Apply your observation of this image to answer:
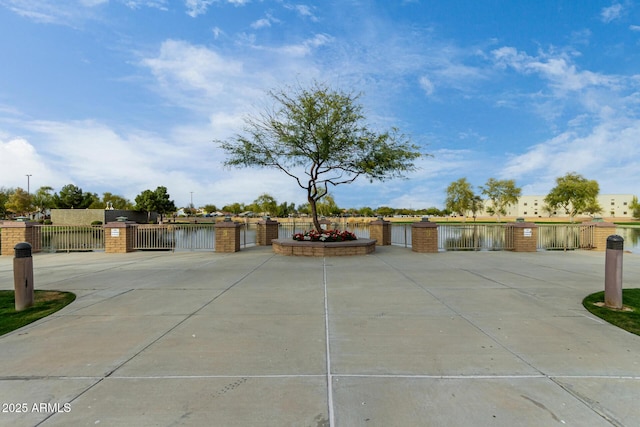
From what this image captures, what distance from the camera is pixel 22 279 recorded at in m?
5.62

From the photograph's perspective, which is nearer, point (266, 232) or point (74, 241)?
point (74, 241)

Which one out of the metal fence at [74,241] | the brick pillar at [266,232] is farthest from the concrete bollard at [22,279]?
the brick pillar at [266,232]

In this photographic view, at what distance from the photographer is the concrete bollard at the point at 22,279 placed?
18.4ft

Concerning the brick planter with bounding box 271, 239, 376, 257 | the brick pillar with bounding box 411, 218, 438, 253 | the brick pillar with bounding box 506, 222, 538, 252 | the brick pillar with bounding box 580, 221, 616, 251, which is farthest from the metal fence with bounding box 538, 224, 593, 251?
the brick planter with bounding box 271, 239, 376, 257

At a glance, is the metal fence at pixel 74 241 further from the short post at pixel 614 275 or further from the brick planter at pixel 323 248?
the short post at pixel 614 275

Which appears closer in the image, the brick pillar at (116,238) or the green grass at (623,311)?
the green grass at (623,311)

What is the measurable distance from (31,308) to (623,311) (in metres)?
10.1

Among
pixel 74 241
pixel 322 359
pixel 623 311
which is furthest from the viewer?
pixel 74 241

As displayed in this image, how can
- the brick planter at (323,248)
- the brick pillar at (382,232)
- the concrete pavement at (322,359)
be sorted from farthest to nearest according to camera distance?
the brick pillar at (382,232)
the brick planter at (323,248)
the concrete pavement at (322,359)

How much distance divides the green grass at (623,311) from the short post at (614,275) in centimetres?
16

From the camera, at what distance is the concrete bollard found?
5613 millimetres

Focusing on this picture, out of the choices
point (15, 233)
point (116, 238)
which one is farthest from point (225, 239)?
point (15, 233)

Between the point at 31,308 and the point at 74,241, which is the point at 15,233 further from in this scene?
the point at 31,308

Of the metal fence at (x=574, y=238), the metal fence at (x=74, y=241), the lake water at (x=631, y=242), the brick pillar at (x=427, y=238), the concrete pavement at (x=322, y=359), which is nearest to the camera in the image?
the concrete pavement at (x=322, y=359)
